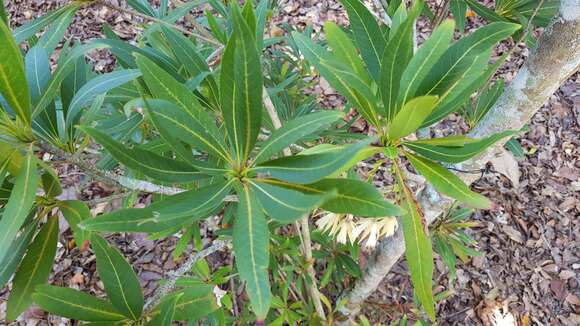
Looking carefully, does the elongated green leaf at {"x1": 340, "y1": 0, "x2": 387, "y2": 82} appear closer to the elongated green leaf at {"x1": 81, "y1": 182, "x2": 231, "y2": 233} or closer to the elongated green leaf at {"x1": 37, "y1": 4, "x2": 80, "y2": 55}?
the elongated green leaf at {"x1": 81, "y1": 182, "x2": 231, "y2": 233}

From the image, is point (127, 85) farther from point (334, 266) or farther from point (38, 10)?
point (38, 10)

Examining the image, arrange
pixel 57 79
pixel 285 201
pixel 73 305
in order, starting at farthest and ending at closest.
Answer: pixel 73 305
pixel 57 79
pixel 285 201

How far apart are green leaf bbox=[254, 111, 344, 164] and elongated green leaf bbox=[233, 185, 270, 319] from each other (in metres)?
0.07

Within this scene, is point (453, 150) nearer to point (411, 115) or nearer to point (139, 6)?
point (411, 115)

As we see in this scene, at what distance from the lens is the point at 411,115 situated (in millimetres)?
623

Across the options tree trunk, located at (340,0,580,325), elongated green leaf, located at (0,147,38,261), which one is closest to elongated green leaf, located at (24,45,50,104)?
elongated green leaf, located at (0,147,38,261)

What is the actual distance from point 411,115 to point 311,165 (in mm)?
167

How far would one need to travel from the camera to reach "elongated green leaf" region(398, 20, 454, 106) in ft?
2.25

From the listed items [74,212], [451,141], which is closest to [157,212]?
[74,212]

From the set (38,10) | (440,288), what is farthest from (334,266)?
(38,10)

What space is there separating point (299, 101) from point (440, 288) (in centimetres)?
118

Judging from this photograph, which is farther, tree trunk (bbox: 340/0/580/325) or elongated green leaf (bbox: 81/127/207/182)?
tree trunk (bbox: 340/0/580/325)

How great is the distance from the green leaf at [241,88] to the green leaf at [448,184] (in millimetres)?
292

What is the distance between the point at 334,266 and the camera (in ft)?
6.12
